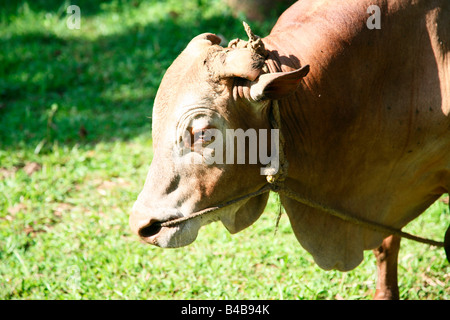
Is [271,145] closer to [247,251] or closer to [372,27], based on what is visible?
[372,27]

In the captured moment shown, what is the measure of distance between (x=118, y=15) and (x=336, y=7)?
6.18 m

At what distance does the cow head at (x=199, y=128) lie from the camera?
2635mm

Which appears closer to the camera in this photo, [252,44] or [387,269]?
[252,44]

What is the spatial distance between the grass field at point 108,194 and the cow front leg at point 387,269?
0.53 feet

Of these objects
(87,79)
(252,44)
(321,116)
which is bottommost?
(321,116)

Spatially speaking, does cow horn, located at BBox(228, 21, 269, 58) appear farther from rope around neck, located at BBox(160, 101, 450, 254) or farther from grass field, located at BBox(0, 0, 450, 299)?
grass field, located at BBox(0, 0, 450, 299)

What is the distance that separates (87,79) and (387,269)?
4705 millimetres

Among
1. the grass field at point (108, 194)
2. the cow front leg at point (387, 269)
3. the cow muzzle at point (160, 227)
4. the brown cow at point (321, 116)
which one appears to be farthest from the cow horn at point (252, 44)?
the grass field at point (108, 194)

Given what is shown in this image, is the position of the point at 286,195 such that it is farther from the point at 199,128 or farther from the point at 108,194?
the point at 108,194

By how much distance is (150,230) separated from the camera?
9.12 feet

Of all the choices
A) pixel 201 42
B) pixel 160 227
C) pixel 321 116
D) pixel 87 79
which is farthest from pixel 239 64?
pixel 87 79

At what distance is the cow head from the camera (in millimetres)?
2635

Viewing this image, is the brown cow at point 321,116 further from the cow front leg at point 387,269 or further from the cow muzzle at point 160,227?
the cow front leg at point 387,269

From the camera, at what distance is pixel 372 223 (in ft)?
10.6
